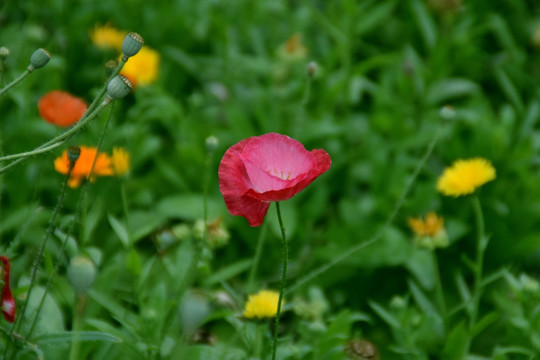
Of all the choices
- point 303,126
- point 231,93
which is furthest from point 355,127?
point 231,93

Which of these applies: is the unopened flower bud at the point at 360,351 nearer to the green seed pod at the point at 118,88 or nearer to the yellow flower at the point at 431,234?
the yellow flower at the point at 431,234

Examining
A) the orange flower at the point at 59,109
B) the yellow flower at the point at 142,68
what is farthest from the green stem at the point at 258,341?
the yellow flower at the point at 142,68

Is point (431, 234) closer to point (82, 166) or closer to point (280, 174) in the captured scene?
point (280, 174)

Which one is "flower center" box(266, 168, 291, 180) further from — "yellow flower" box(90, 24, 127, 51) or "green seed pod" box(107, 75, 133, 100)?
"yellow flower" box(90, 24, 127, 51)

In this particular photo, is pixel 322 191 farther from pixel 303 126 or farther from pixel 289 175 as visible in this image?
pixel 289 175

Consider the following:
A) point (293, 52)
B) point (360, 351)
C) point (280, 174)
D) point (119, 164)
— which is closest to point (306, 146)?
point (293, 52)

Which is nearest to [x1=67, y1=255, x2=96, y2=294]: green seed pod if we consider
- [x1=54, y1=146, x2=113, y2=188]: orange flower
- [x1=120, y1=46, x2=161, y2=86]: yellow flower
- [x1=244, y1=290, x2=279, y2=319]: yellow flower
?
→ [x1=244, y1=290, x2=279, y2=319]: yellow flower
